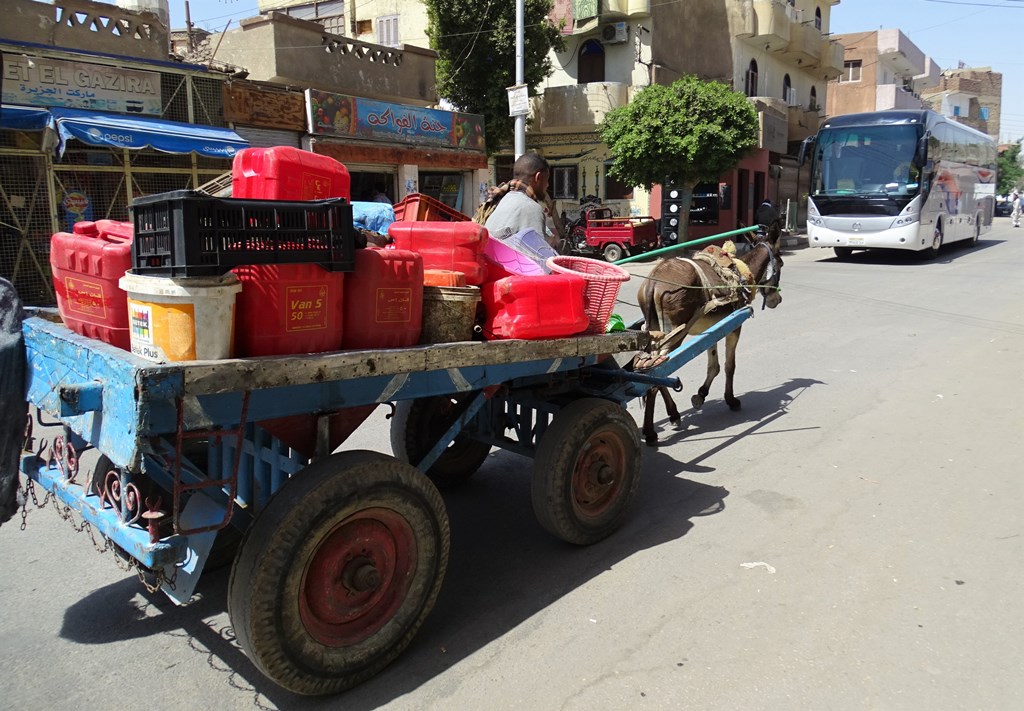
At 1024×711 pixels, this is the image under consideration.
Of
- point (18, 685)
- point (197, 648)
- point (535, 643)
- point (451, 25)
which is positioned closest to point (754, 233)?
point (535, 643)

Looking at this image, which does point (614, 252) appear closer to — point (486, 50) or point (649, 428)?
point (486, 50)

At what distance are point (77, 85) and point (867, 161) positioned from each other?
16680mm

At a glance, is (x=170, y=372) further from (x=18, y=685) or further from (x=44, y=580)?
(x=44, y=580)

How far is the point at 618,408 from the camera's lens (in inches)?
158

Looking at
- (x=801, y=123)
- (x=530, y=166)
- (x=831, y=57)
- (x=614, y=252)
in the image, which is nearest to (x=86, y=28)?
(x=530, y=166)

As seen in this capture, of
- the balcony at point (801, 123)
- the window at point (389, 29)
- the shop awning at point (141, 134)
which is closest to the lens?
the shop awning at point (141, 134)

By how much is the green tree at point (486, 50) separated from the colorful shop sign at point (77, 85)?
1166 cm

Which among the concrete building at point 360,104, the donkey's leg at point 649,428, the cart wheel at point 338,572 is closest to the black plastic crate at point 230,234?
the cart wheel at point 338,572

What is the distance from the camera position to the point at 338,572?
275 centimetres

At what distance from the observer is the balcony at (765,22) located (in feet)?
94.5

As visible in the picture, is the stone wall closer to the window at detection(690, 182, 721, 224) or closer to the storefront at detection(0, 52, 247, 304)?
the storefront at detection(0, 52, 247, 304)

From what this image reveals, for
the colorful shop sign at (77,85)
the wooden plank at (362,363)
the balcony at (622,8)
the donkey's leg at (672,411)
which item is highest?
the balcony at (622,8)

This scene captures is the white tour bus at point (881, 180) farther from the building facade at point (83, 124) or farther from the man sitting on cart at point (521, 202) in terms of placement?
the man sitting on cart at point (521, 202)

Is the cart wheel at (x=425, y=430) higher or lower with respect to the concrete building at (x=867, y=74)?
lower
